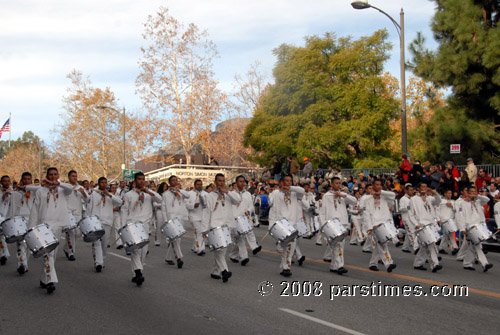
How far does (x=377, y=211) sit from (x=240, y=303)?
14.9 feet

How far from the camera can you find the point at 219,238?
9883 millimetres

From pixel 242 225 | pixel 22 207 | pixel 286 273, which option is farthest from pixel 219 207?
pixel 22 207

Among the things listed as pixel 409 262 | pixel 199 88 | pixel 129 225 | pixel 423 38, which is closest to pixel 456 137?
pixel 423 38

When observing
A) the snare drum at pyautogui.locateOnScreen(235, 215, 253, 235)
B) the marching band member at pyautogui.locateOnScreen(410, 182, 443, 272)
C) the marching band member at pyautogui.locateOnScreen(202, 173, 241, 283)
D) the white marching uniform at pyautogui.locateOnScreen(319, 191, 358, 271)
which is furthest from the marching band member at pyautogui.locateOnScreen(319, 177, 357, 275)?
the marching band member at pyautogui.locateOnScreen(202, 173, 241, 283)

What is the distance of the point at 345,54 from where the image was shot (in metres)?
34.4

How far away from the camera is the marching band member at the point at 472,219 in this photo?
38.6ft

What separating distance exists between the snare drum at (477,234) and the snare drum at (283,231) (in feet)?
12.8

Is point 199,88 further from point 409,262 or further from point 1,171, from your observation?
point 1,171

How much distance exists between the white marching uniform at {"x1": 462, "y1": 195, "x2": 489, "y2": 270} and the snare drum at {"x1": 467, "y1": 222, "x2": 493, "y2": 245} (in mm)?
120

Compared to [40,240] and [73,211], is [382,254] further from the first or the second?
[73,211]

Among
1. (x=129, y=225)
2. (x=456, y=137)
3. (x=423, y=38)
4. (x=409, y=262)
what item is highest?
(x=423, y=38)

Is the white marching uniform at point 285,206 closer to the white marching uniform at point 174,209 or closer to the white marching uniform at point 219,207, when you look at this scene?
the white marching uniform at point 219,207

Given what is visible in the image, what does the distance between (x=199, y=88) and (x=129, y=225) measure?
32221mm

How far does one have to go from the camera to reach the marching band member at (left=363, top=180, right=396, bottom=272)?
1148cm
